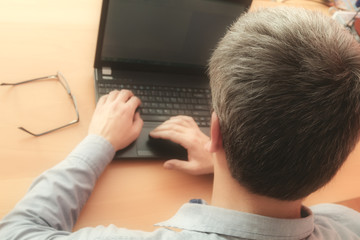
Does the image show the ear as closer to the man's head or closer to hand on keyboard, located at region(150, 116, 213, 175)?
the man's head

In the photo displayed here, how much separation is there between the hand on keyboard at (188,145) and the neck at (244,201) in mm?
180

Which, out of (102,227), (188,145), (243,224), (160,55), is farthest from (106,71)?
(243,224)

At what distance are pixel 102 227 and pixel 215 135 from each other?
0.79ft

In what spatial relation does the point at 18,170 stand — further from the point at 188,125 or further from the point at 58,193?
the point at 188,125

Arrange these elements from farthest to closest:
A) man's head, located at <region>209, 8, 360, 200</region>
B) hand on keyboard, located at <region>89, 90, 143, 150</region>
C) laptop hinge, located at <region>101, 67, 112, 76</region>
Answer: laptop hinge, located at <region>101, 67, 112, 76</region>
hand on keyboard, located at <region>89, 90, 143, 150</region>
man's head, located at <region>209, 8, 360, 200</region>

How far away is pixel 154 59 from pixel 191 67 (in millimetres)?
101

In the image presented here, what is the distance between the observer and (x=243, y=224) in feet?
1.71

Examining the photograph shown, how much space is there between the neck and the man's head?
0.06 ft

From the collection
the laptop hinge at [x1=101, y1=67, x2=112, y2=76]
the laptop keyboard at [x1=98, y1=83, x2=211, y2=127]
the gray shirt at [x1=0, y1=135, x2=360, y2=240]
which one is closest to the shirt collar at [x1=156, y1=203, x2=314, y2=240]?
the gray shirt at [x1=0, y1=135, x2=360, y2=240]

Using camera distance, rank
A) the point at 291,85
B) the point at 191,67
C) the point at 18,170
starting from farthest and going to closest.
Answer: the point at 191,67 < the point at 18,170 < the point at 291,85

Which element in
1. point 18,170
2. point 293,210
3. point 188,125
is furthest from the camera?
point 188,125

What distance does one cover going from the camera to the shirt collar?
0.52 m

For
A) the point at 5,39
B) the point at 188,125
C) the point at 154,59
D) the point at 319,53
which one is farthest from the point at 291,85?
the point at 5,39

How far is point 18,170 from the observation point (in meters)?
0.70
